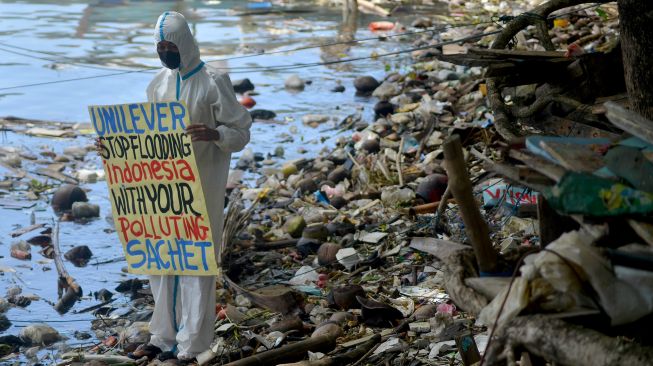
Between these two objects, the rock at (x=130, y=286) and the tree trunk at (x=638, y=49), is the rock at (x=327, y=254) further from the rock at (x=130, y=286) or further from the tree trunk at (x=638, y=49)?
the tree trunk at (x=638, y=49)

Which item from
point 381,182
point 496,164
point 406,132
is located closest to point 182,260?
point 496,164

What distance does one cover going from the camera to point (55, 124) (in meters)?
11.2

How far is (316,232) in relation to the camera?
739 cm

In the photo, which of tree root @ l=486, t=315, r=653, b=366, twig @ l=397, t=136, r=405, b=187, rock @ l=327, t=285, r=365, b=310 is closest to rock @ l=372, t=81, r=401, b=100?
twig @ l=397, t=136, r=405, b=187

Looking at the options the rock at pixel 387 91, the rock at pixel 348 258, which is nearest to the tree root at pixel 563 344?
the rock at pixel 348 258

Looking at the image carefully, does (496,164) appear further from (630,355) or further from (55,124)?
(55,124)

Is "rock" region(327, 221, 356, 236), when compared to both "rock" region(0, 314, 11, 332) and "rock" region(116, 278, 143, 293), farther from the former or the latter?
"rock" region(0, 314, 11, 332)

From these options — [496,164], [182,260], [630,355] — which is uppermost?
[496,164]

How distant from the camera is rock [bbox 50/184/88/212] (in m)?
8.73

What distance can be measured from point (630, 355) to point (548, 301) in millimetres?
263

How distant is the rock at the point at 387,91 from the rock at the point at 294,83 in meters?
1.24

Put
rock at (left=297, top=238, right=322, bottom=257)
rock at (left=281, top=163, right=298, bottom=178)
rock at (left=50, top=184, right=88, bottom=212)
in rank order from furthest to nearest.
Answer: rock at (left=281, top=163, right=298, bottom=178) → rock at (left=50, top=184, right=88, bottom=212) → rock at (left=297, top=238, right=322, bottom=257)

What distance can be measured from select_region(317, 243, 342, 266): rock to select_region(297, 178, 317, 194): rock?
6.03 ft

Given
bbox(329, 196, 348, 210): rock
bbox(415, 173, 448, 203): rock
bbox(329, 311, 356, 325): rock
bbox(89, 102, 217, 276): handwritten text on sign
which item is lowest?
bbox(329, 196, 348, 210): rock
